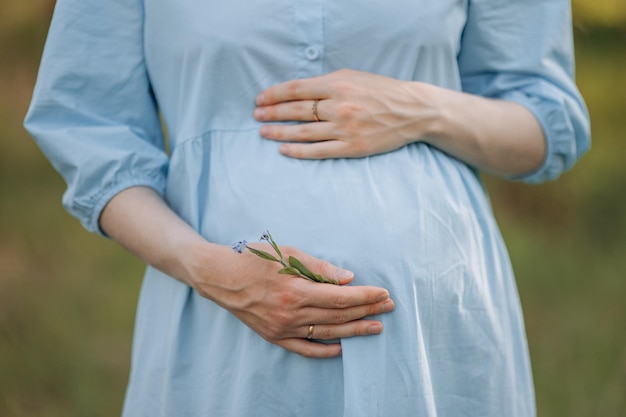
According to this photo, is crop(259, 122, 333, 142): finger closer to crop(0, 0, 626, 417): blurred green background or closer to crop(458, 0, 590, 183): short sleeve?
crop(458, 0, 590, 183): short sleeve

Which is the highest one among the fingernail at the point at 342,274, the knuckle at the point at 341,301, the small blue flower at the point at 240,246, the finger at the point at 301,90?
the finger at the point at 301,90

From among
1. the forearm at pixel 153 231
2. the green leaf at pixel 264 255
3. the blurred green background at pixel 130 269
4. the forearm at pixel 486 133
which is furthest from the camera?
the blurred green background at pixel 130 269

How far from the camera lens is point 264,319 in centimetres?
128

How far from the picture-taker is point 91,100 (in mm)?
1449

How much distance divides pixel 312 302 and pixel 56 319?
2508mm

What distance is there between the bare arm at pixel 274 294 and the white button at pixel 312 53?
343mm

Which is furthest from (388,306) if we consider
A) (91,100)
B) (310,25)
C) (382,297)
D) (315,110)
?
(91,100)

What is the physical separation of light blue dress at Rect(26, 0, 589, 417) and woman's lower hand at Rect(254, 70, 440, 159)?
0.09 feet

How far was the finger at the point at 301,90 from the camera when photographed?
4.53 ft

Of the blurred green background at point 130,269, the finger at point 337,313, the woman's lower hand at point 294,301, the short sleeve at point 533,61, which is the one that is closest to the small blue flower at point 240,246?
the woman's lower hand at point 294,301

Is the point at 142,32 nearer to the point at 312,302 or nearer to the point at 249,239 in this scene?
the point at 249,239

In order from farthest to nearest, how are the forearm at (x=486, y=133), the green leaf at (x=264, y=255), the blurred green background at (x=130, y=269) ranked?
the blurred green background at (x=130, y=269) → the forearm at (x=486, y=133) → the green leaf at (x=264, y=255)

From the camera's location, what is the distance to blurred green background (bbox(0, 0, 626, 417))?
3.23 metres

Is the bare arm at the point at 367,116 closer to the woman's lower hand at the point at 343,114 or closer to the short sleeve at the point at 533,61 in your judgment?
the woman's lower hand at the point at 343,114
